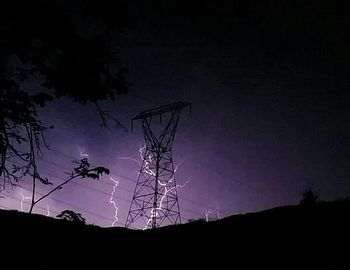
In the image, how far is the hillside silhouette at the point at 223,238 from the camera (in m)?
4.03

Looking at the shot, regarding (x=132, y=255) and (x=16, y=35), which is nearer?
(x=132, y=255)

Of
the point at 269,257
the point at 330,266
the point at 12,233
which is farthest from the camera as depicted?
the point at 12,233

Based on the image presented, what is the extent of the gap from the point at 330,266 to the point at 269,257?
0.60m

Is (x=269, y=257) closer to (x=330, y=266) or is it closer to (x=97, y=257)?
(x=330, y=266)

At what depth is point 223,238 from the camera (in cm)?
471

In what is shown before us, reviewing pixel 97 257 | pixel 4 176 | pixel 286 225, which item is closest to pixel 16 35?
pixel 4 176

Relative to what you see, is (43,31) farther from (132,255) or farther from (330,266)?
(330,266)

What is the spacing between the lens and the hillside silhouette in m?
4.03

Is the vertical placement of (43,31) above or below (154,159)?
below

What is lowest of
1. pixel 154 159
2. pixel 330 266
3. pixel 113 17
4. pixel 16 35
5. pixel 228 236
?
pixel 330 266

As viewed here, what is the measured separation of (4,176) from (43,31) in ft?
9.98

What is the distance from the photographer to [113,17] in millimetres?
6719

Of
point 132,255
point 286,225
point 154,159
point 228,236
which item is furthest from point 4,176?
point 154,159

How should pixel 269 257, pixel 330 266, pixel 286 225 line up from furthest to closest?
pixel 286 225, pixel 269 257, pixel 330 266
